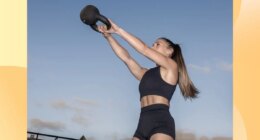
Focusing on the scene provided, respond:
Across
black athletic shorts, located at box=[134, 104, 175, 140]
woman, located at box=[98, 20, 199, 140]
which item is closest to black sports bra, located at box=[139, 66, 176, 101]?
woman, located at box=[98, 20, 199, 140]

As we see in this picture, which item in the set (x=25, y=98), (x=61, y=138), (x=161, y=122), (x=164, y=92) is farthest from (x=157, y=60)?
(x=61, y=138)

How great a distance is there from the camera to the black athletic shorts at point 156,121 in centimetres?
339

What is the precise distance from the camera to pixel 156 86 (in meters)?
3.45

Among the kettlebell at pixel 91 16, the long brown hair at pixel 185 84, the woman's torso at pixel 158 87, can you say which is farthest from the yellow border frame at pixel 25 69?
the kettlebell at pixel 91 16

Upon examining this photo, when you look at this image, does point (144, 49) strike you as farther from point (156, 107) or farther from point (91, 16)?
point (91, 16)

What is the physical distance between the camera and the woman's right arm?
3906 mm

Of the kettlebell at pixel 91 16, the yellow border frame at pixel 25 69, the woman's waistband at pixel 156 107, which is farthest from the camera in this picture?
the yellow border frame at pixel 25 69

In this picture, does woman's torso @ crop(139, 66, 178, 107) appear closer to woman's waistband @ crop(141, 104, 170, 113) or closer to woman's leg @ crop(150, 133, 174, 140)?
woman's waistband @ crop(141, 104, 170, 113)

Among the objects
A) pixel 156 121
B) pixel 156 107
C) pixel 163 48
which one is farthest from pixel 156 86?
pixel 163 48

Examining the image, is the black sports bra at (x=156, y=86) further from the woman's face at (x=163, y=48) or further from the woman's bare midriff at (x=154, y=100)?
the woman's face at (x=163, y=48)

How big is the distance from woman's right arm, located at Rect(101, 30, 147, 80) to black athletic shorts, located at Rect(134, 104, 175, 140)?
1.66 feet

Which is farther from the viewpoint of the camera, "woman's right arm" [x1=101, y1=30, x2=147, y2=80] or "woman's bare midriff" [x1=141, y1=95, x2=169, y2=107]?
"woman's right arm" [x1=101, y1=30, x2=147, y2=80]
